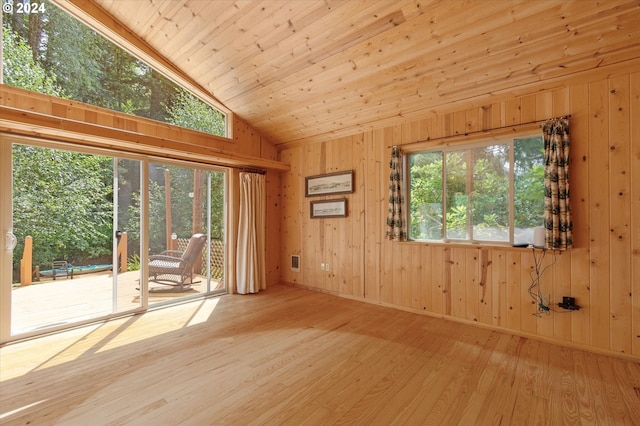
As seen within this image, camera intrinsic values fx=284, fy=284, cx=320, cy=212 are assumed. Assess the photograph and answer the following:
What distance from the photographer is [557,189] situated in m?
2.56

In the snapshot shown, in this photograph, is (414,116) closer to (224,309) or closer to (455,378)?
(455,378)

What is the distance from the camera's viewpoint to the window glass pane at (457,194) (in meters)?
3.26

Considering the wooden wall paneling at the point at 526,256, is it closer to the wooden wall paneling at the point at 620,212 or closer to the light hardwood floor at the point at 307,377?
the wooden wall paneling at the point at 620,212

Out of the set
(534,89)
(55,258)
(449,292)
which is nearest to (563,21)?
(534,89)

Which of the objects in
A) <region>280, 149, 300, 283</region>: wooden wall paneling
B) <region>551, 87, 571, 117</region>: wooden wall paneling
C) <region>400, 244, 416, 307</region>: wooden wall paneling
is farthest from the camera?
<region>280, 149, 300, 283</region>: wooden wall paneling

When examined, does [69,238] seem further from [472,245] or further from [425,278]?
[472,245]

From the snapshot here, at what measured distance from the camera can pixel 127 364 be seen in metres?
2.28

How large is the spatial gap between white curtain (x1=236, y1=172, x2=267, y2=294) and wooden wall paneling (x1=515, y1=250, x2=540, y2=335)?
3.43 meters

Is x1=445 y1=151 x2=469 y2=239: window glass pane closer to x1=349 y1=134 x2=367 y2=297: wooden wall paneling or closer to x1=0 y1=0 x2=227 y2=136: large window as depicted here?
x1=349 y1=134 x2=367 y2=297: wooden wall paneling

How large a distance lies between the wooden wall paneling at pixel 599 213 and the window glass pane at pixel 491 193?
Result: 655 millimetres

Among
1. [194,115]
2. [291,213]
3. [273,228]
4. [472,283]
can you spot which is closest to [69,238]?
[194,115]

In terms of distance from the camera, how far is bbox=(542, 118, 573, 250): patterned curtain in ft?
8.26

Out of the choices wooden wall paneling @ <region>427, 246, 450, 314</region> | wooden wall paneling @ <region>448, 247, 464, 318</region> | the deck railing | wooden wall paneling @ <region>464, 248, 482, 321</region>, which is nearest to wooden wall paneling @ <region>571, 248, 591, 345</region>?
wooden wall paneling @ <region>464, 248, 482, 321</region>

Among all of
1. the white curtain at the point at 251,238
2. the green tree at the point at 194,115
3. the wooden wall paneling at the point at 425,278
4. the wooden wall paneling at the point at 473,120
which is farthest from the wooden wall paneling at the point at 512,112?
the green tree at the point at 194,115
